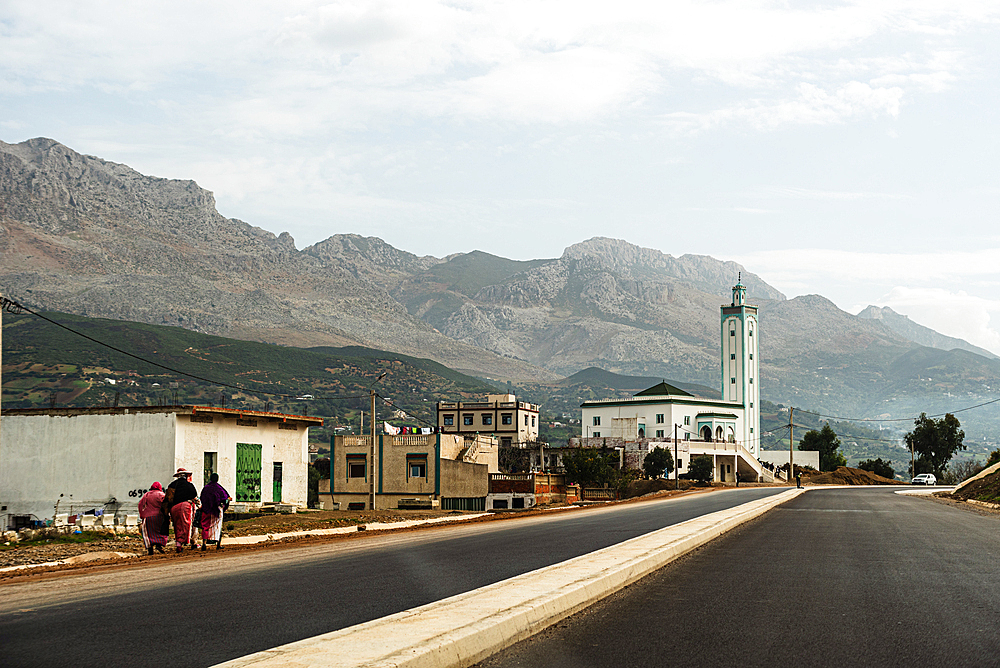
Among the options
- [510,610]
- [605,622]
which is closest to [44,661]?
[510,610]

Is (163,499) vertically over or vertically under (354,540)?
over

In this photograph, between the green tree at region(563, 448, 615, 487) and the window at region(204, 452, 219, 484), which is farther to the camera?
the green tree at region(563, 448, 615, 487)

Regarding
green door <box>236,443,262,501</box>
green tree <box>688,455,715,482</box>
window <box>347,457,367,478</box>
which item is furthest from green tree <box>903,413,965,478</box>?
green door <box>236,443,262,501</box>

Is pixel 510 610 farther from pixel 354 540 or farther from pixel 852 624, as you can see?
pixel 354 540

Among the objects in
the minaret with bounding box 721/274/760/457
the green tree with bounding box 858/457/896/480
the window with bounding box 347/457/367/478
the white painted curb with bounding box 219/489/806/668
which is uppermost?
the minaret with bounding box 721/274/760/457

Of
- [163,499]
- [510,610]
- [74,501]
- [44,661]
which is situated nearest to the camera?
[44,661]

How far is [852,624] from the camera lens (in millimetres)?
9656

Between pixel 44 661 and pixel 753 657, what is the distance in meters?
6.14

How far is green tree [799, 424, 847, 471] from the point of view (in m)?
141

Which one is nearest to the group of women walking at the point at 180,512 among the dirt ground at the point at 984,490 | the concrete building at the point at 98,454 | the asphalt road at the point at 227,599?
the asphalt road at the point at 227,599

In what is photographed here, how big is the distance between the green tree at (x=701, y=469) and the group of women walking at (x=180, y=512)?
291ft

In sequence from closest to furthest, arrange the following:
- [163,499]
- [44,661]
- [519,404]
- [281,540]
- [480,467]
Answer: [44,661] < [163,499] < [281,540] < [480,467] < [519,404]

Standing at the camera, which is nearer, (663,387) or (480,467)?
(480,467)

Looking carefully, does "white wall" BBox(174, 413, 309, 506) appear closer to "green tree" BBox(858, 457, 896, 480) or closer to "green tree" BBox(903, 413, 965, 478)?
"green tree" BBox(903, 413, 965, 478)
